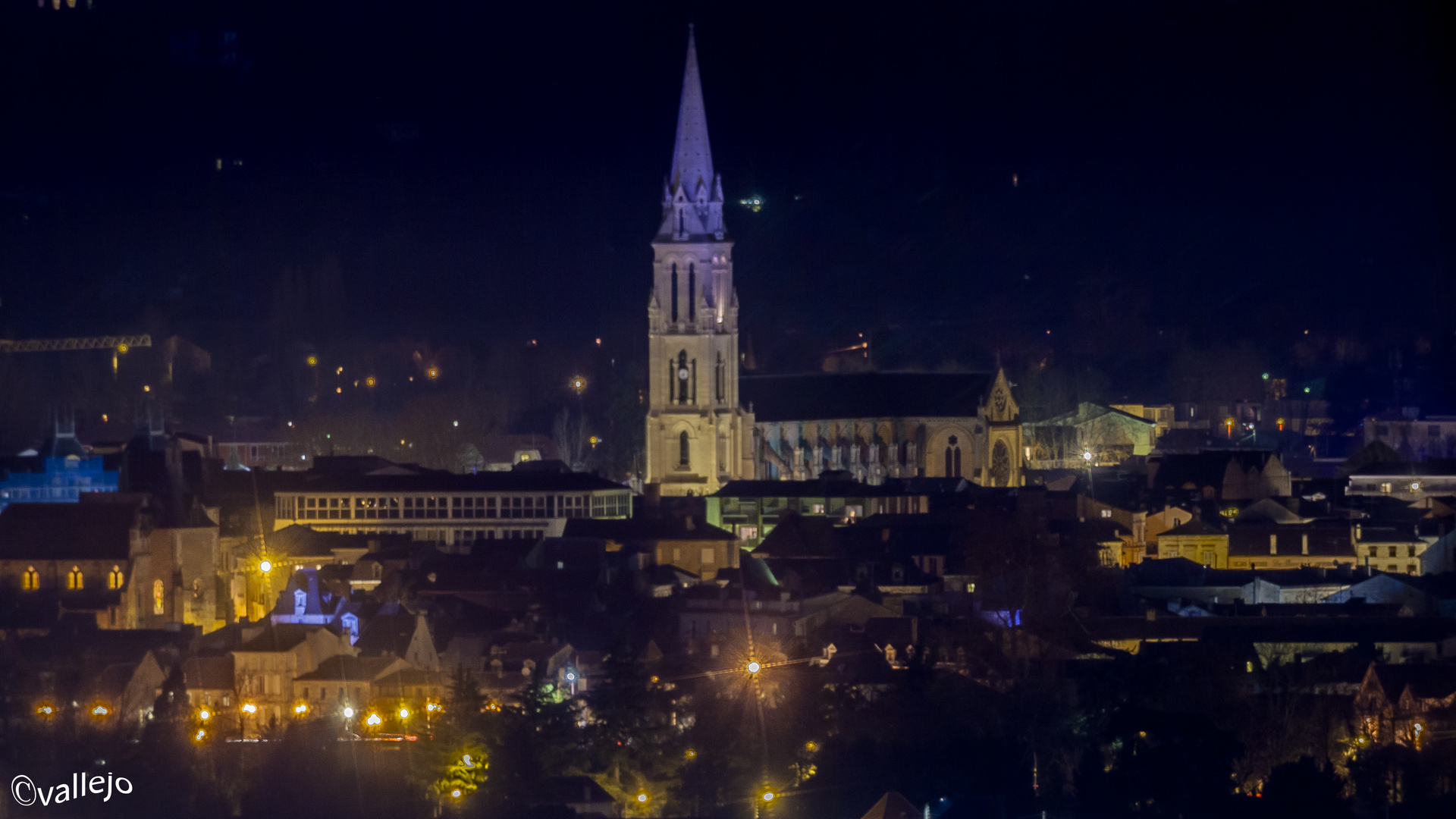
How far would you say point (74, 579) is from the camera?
57.9 m

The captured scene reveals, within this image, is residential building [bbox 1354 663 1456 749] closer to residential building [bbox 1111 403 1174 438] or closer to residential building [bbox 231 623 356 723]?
residential building [bbox 231 623 356 723]

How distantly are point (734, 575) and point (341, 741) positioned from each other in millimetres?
17566

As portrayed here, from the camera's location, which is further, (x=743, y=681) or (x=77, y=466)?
(x=77, y=466)

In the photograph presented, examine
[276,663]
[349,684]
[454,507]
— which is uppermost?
[454,507]

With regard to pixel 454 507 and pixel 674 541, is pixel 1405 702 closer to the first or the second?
pixel 674 541

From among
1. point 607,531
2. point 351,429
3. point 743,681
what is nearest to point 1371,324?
point 351,429

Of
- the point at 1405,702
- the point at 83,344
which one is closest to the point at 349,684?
the point at 1405,702

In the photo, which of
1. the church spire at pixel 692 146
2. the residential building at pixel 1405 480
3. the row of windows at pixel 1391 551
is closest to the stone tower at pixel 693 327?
the church spire at pixel 692 146

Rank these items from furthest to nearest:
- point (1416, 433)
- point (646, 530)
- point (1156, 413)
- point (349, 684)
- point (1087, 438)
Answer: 1. point (1156, 413)
2. point (1416, 433)
3. point (1087, 438)
4. point (646, 530)
5. point (349, 684)

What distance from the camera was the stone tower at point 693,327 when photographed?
3565 inches

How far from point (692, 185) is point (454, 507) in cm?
1981

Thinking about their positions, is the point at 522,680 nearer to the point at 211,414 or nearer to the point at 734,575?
the point at 734,575

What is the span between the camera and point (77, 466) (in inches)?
2726

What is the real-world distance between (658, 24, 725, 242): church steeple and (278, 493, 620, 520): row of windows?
59.0 ft
